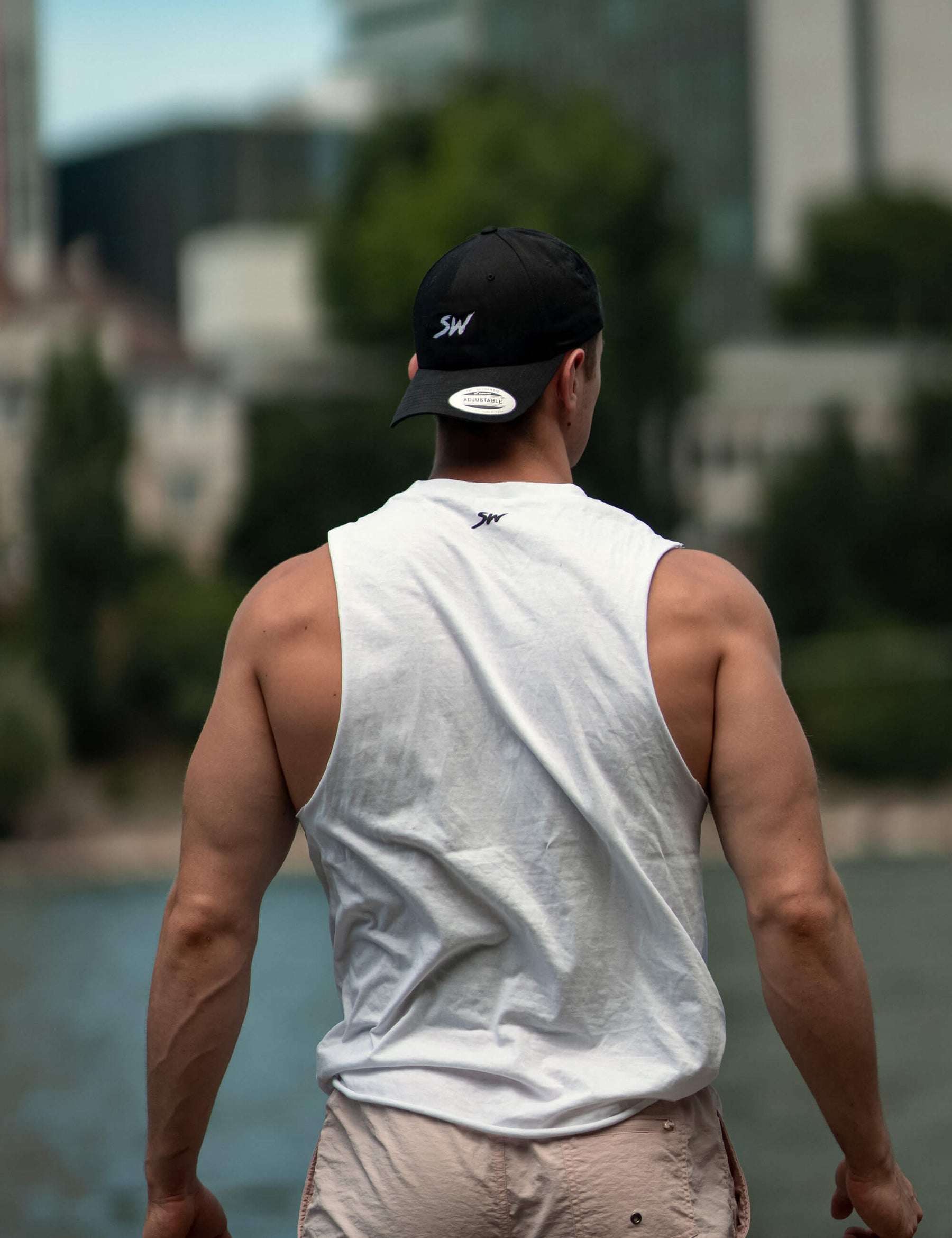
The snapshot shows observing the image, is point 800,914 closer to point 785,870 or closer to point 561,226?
point 785,870

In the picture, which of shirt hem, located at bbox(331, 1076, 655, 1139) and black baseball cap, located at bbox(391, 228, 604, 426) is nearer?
shirt hem, located at bbox(331, 1076, 655, 1139)

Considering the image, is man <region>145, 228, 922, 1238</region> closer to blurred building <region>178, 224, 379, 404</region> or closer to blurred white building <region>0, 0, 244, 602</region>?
blurred white building <region>0, 0, 244, 602</region>

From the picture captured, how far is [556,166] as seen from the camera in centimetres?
4934

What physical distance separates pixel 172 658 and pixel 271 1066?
1600 centimetres

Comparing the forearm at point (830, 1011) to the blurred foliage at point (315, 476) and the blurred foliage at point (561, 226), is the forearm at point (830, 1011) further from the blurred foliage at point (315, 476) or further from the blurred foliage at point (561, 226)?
the blurred foliage at point (561, 226)

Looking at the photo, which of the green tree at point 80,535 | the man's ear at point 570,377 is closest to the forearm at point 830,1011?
the man's ear at point 570,377

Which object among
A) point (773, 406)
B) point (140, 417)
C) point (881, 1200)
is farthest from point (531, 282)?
point (773, 406)

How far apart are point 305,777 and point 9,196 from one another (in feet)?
215

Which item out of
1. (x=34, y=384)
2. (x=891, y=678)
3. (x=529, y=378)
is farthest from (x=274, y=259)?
(x=529, y=378)

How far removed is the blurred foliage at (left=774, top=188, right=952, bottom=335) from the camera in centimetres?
5969

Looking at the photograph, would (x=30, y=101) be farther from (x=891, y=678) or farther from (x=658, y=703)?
(x=658, y=703)

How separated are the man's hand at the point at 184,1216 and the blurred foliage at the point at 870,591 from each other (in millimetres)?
35939

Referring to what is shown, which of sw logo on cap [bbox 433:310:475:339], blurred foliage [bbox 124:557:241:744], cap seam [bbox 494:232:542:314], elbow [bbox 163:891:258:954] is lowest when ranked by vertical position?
blurred foliage [bbox 124:557:241:744]

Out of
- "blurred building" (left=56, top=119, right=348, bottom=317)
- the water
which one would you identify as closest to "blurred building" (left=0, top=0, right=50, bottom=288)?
"blurred building" (left=56, top=119, right=348, bottom=317)
